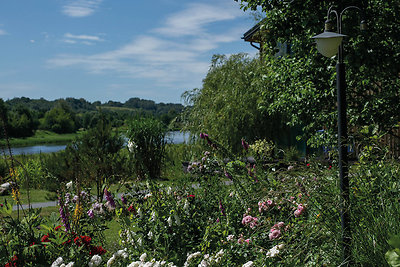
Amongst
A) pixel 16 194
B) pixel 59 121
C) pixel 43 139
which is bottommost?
pixel 43 139

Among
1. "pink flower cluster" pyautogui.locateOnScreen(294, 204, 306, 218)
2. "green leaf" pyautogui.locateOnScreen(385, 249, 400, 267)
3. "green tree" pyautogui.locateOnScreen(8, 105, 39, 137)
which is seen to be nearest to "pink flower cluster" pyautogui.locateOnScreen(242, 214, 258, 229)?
"pink flower cluster" pyautogui.locateOnScreen(294, 204, 306, 218)

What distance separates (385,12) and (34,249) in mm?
6520

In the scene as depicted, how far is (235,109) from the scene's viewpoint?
11.1 metres

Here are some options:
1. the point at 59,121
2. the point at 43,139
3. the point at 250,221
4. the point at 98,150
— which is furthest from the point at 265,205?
the point at 59,121

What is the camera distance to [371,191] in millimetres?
2805

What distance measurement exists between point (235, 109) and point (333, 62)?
484 cm

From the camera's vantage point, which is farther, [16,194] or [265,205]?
[265,205]

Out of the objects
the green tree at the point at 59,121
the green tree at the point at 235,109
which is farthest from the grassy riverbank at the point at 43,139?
the green tree at the point at 235,109

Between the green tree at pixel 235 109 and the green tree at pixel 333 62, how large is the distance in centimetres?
318

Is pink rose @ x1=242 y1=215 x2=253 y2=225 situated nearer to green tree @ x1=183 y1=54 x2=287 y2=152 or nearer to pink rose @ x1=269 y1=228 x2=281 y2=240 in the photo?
pink rose @ x1=269 y1=228 x2=281 y2=240

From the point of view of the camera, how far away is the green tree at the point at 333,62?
20.4 feet

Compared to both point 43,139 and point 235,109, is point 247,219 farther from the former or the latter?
point 43,139

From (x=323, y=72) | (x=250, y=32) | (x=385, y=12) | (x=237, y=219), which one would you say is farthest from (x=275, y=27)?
(x=250, y=32)

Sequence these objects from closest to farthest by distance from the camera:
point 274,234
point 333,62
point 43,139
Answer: point 274,234, point 333,62, point 43,139
